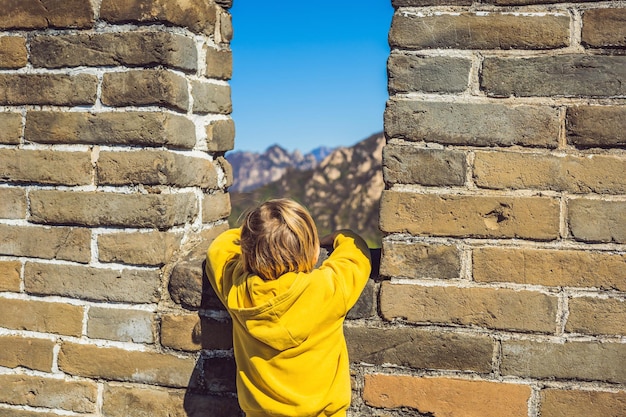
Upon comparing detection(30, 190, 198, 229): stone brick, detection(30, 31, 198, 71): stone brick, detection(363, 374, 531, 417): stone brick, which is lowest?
detection(363, 374, 531, 417): stone brick

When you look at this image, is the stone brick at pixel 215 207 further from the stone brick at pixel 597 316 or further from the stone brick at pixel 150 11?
the stone brick at pixel 597 316

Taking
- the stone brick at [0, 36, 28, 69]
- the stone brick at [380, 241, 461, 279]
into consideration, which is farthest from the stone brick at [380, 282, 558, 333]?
the stone brick at [0, 36, 28, 69]

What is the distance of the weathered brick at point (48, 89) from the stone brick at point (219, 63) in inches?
15.8

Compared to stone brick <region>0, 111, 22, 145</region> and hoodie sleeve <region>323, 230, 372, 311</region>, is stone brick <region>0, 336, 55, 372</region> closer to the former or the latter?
stone brick <region>0, 111, 22, 145</region>

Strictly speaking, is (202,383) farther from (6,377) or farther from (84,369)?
(6,377)

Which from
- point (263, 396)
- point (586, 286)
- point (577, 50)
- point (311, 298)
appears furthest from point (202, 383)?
point (577, 50)

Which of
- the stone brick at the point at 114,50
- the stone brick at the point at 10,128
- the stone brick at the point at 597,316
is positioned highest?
the stone brick at the point at 114,50

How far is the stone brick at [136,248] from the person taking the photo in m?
2.03

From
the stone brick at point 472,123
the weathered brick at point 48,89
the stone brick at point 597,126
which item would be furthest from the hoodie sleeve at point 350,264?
the weathered brick at point 48,89

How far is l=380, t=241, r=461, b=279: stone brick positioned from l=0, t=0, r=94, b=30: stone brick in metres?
1.23

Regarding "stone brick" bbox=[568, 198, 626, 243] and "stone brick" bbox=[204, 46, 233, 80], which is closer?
"stone brick" bbox=[568, 198, 626, 243]

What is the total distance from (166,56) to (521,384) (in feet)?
4.92

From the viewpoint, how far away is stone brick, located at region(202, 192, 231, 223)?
2.30 meters

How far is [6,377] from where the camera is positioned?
219 centimetres
